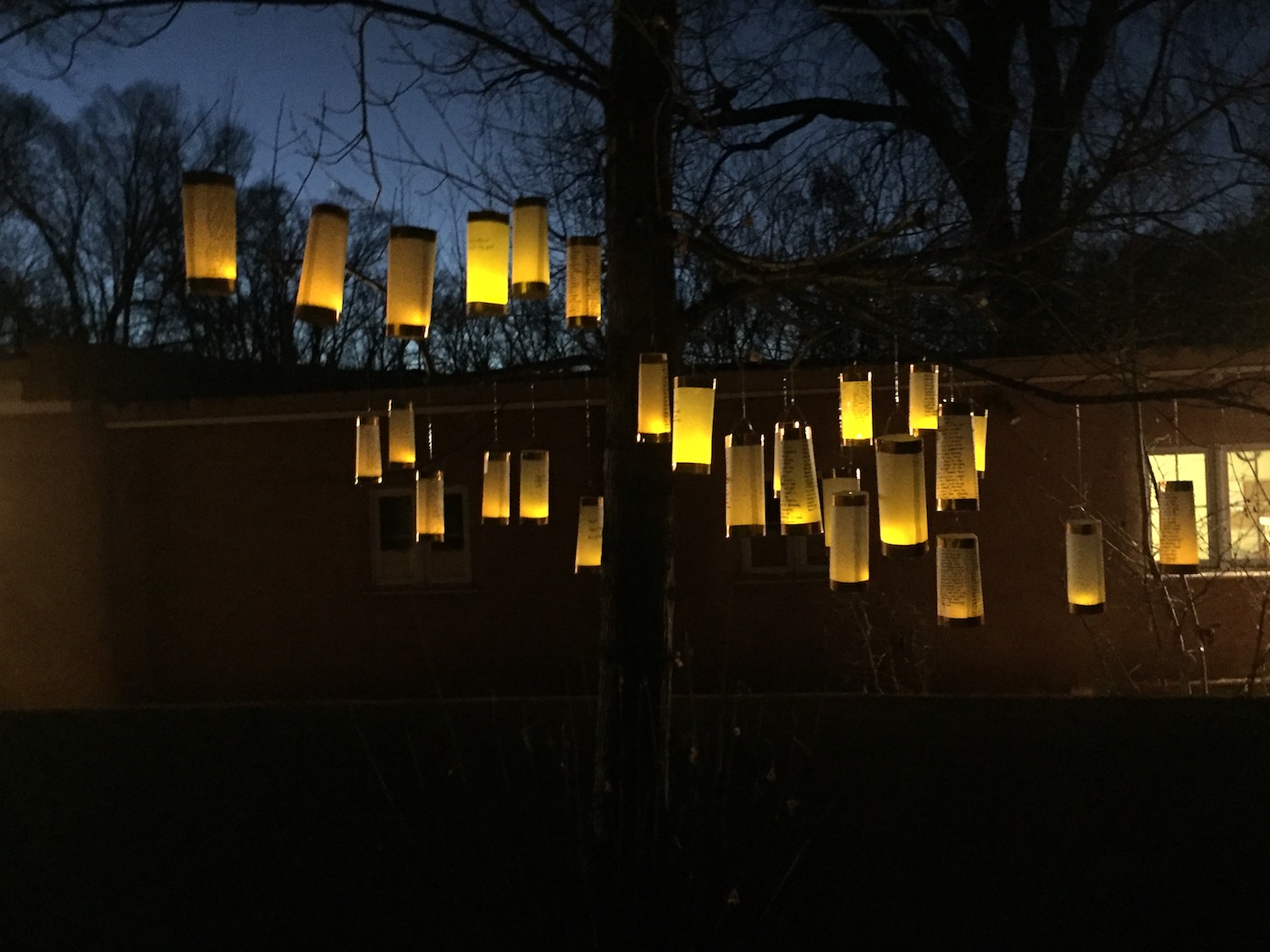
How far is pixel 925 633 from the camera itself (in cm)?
784

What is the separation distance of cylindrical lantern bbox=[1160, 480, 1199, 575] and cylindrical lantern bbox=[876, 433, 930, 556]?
1322 mm

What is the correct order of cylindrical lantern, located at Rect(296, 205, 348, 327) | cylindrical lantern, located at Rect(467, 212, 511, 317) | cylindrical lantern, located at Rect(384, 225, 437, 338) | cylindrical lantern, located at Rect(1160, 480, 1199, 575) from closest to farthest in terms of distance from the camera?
cylindrical lantern, located at Rect(296, 205, 348, 327) < cylindrical lantern, located at Rect(384, 225, 437, 338) < cylindrical lantern, located at Rect(467, 212, 511, 317) < cylindrical lantern, located at Rect(1160, 480, 1199, 575)

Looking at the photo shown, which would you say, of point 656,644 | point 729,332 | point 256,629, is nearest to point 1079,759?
point 656,644

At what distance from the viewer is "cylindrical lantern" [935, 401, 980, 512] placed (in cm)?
338

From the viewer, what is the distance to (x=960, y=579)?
11.1 feet

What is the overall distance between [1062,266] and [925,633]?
355cm

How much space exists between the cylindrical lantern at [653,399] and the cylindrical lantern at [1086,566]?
1476mm

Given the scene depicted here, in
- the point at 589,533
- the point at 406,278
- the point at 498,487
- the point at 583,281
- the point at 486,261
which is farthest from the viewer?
the point at 498,487

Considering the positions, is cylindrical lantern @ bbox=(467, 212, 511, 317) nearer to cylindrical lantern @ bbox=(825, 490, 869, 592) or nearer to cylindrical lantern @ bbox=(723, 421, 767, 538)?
cylindrical lantern @ bbox=(723, 421, 767, 538)

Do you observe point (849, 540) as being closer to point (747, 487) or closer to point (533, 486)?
point (747, 487)

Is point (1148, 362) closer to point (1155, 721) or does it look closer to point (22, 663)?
point (1155, 721)

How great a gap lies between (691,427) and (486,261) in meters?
0.82

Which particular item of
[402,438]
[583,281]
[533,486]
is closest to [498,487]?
[533,486]

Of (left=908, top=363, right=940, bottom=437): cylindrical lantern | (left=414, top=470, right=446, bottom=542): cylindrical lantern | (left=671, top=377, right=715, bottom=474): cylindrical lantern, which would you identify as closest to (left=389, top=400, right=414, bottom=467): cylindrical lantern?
(left=414, top=470, right=446, bottom=542): cylindrical lantern
